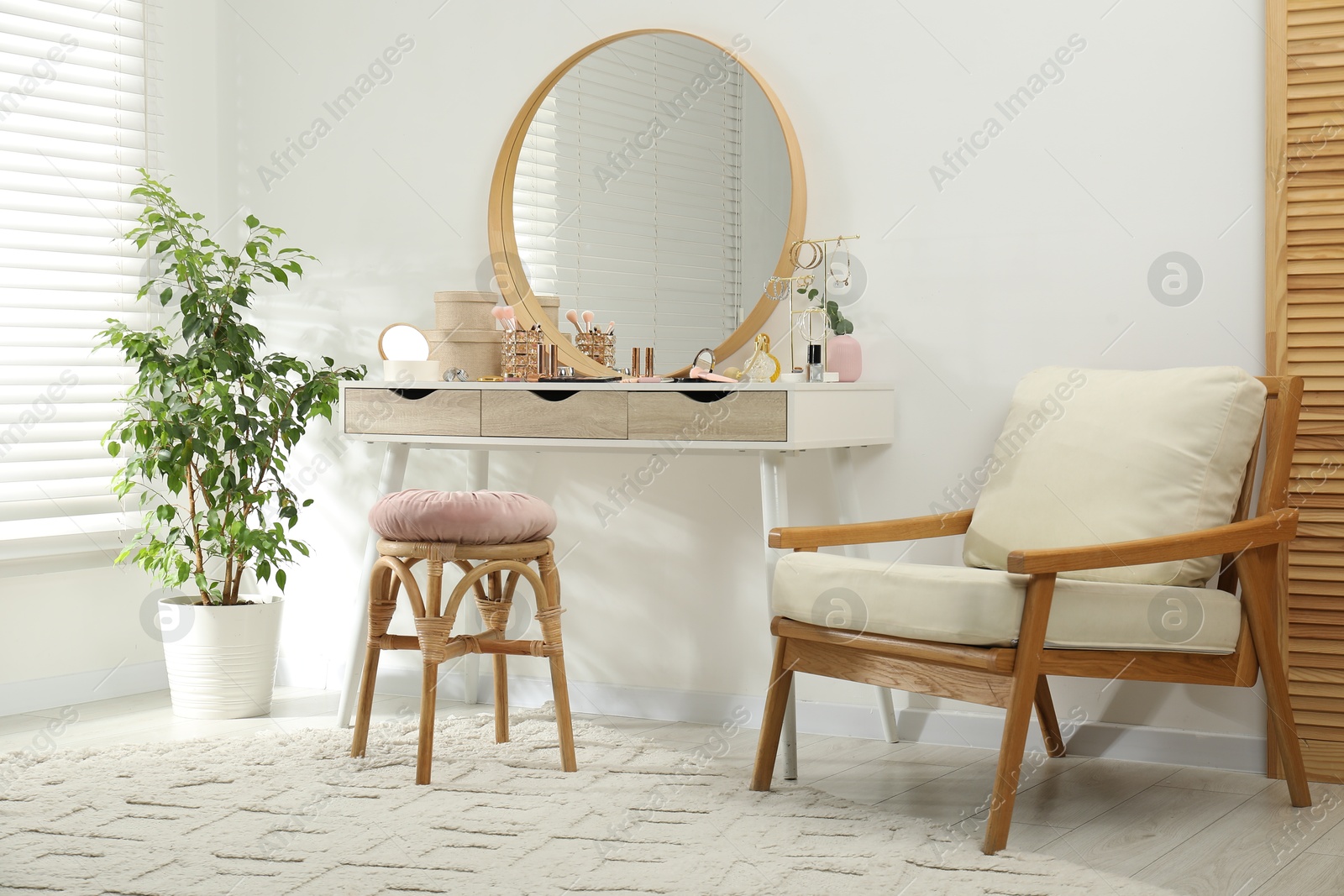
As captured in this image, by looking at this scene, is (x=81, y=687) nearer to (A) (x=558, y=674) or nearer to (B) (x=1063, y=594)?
(A) (x=558, y=674)

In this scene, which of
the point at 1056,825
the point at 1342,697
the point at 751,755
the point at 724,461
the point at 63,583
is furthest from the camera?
the point at 63,583

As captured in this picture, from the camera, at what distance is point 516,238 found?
3268mm

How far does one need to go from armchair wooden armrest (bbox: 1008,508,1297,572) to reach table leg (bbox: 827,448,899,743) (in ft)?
2.36

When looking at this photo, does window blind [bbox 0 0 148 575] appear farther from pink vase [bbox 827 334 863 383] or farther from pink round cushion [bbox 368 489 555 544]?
pink vase [bbox 827 334 863 383]

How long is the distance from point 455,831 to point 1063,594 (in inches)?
43.1

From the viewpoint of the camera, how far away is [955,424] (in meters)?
2.81

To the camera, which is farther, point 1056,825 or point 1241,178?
point 1241,178

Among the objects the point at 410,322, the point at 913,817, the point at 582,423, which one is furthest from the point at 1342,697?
the point at 410,322

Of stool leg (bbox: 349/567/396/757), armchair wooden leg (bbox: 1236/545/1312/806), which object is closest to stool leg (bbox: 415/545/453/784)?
stool leg (bbox: 349/567/396/757)

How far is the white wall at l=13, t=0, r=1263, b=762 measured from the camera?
261 centimetres

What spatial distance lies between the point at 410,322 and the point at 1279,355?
2.12m

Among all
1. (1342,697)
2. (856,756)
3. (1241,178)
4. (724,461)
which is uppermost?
(1241,178)

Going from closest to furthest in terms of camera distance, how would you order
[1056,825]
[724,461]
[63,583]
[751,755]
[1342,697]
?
1. [1056,825]
2. [1342,697]
3. [751,755]
4. [724,461]
5. [63,583]

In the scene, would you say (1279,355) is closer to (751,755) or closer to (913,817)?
(913,817)
